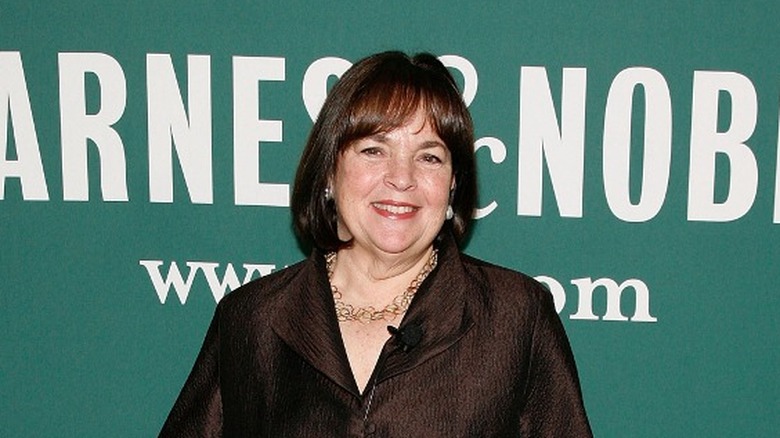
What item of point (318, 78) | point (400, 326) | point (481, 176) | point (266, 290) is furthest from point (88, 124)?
point (400, 326)

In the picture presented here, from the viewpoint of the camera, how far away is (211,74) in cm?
207

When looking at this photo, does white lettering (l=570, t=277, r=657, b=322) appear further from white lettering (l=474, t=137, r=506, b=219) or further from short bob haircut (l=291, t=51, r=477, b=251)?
short bob haircut (l=291, t=51, r=477, b=251)

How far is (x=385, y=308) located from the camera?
162cm

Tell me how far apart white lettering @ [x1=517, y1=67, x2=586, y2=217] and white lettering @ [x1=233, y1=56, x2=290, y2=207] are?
0.45 meters

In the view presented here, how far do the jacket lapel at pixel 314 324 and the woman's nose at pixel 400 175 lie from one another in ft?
0.68

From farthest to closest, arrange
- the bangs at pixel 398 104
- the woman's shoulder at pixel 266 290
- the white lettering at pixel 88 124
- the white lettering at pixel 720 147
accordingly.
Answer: the white lettering at pixel 88 124, the white lettering at pixel 720 147, the woman's shoulder at pixel 266 290, the bangs at pixel 398 104

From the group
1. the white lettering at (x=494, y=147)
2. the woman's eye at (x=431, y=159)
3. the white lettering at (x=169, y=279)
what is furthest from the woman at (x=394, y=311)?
the white lettering at (x=169, y=279)

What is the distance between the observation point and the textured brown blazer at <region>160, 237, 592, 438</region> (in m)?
1.52

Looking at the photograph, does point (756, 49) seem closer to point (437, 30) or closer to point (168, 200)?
point (437, 30)

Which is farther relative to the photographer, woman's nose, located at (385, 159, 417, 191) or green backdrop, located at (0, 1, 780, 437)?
green backdrop, located at (0, 1, 780, 437)

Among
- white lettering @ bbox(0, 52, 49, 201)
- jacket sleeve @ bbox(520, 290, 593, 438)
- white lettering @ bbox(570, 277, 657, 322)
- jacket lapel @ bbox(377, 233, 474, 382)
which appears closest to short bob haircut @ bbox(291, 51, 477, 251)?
jacket lapel @ bbox(377, 233, 474, 382)

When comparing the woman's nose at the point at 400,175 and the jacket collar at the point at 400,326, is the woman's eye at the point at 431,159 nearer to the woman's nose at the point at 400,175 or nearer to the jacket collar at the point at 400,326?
the woman's nose at the point at 400,175

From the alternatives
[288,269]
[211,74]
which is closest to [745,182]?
[288,269]

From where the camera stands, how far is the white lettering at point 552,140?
79.0 inches
